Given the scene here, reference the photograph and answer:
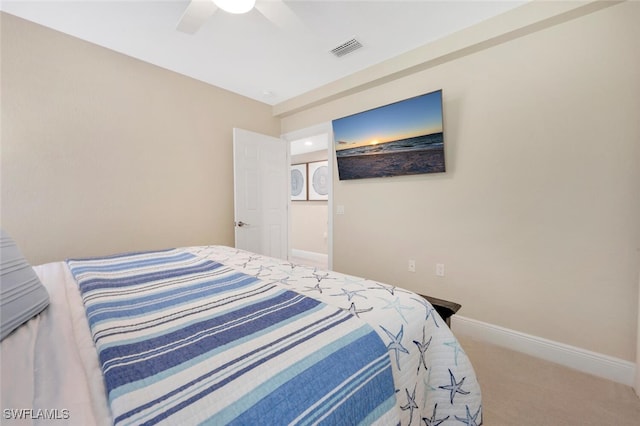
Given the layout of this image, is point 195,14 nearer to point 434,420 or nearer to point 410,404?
point 410,404

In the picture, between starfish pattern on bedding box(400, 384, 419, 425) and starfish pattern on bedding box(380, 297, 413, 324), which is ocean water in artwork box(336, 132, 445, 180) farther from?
starfish pattern on bedding box(400, 384, 419, 425)

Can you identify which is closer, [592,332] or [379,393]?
[379,393]

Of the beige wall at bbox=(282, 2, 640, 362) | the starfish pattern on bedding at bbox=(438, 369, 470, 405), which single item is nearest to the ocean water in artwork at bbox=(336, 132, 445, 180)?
the beige wall at bbox=(282, 2, 640, 362)

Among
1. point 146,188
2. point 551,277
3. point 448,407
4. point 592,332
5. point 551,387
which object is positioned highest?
point 146,188

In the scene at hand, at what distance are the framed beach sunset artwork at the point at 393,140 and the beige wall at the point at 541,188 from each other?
133 millimetres

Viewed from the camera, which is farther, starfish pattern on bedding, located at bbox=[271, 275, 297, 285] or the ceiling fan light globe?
the ceiling fan light globe

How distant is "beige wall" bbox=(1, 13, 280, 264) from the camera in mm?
2031

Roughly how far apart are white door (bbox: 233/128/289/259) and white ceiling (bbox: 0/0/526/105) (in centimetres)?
89

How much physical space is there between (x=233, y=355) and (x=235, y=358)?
1 cm

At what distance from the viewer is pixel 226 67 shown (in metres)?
2.71

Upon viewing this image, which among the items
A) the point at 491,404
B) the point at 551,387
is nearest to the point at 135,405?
the point at 491,404

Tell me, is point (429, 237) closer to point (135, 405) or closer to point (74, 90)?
point (135, 405)

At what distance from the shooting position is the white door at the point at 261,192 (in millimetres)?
3246

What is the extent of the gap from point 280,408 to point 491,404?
1.55 m
